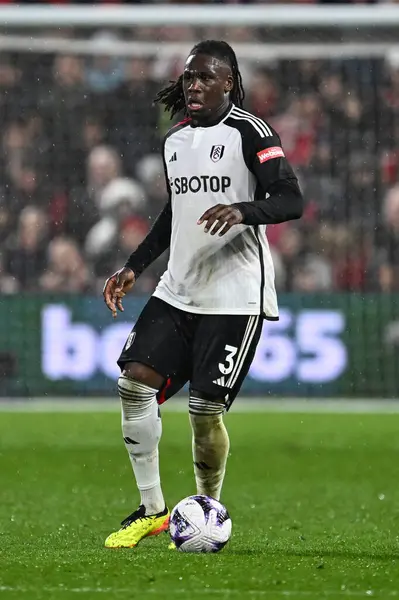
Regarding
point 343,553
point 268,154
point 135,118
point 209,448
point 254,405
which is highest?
point 135,118

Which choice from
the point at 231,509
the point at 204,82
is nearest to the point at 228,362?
the point at 204,82

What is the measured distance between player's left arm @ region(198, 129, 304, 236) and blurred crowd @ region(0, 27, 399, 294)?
7.55 metres

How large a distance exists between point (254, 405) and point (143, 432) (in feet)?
25.2

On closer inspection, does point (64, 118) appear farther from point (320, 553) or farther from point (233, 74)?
point (320, 553)

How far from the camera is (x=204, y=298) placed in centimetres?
668

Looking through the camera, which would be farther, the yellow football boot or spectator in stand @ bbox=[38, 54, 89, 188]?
spectator in stand @ bbox=[38, 54, 89, 188]

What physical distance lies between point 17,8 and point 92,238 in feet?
7.50

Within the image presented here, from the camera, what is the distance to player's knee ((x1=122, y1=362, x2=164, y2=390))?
6.57 metres

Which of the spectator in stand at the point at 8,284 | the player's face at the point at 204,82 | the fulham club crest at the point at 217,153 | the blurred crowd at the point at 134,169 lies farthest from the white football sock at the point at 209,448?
the spectator in stand at the point at 8,284

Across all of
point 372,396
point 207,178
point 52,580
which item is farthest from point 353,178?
point 52,580

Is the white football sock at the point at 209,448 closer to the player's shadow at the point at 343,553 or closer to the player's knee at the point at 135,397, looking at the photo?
the player's knee at the point at 135,397

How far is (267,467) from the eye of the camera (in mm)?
10242

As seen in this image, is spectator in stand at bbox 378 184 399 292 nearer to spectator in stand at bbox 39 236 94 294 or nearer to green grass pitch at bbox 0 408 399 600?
green grass pitch at bbox 0 408 399 600

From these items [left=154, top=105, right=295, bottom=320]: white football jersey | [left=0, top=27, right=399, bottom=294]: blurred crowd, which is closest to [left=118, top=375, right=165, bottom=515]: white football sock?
[left=154, top=105, right=295, bottom=320]: white football jersey
